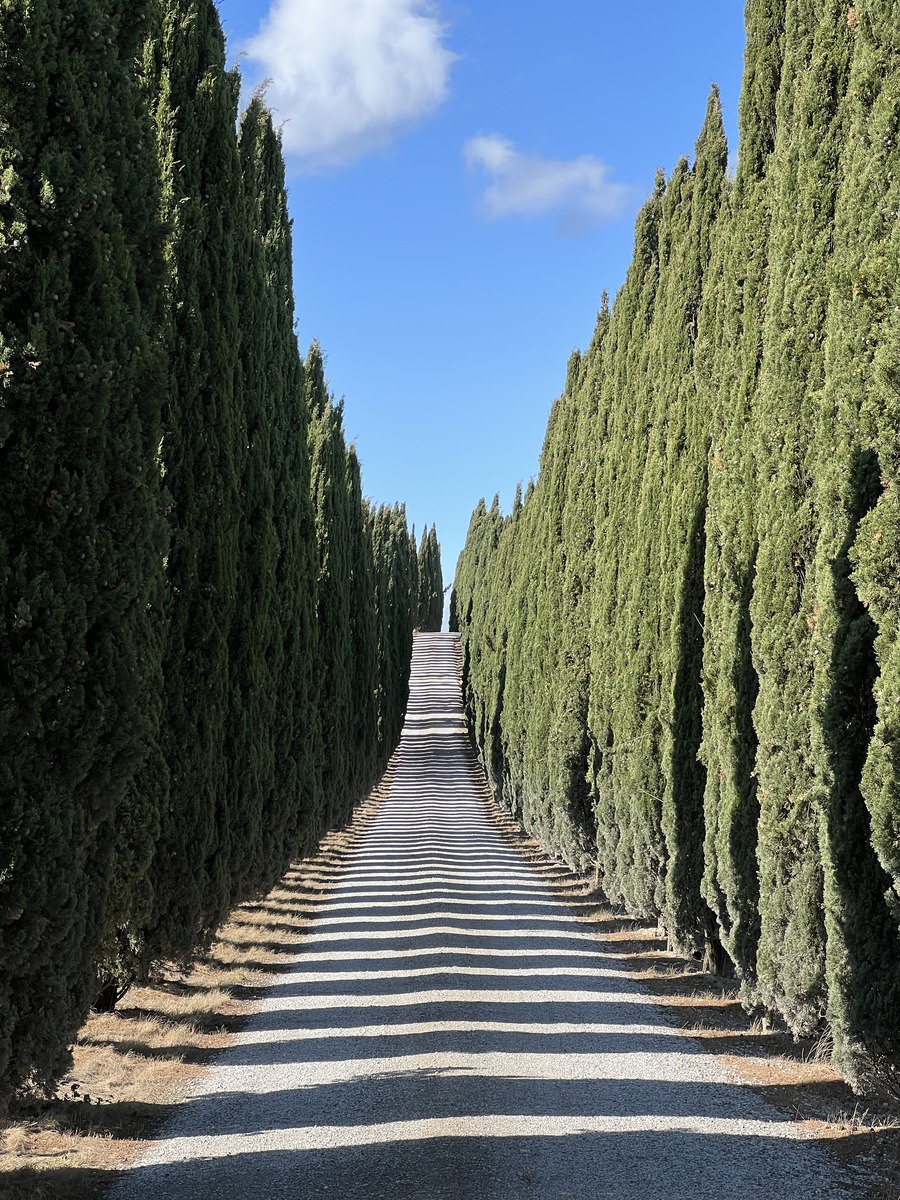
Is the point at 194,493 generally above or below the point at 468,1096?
above

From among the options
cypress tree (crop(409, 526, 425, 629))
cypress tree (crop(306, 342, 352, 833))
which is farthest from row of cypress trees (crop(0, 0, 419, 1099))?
cypress tree (crop(409, 526, 425, 629))

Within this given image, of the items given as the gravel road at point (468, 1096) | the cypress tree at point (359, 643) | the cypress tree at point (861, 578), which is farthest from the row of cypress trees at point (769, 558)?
the cypress tree at point (359, 643)

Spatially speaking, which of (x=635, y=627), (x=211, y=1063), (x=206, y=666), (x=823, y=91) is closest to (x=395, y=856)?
(x=635, y=627)

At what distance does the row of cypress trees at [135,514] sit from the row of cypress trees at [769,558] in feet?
11.6

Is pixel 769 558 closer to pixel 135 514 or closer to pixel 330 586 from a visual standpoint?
pixel 135 514

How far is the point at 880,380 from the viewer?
4.68 m

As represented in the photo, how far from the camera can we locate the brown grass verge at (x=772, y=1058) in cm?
447

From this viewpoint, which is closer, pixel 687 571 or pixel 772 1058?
pixel 772 1058

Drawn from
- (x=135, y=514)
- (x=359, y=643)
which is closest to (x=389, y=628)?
(x=359, y=643)

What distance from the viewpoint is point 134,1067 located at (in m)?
5.68

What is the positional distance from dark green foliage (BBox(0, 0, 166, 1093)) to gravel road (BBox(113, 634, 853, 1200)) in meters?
1.23

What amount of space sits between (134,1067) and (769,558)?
517 centimetres

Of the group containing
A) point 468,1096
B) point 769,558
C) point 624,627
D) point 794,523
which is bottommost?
point 468,1096

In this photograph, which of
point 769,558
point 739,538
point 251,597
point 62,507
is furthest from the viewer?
point 251,597
